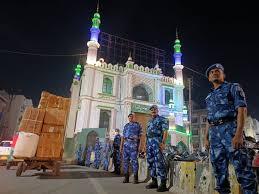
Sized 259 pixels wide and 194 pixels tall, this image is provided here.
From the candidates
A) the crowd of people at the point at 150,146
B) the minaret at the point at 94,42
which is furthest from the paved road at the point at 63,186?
the minaret at the point at 94,42

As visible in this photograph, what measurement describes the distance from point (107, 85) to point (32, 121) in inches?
776

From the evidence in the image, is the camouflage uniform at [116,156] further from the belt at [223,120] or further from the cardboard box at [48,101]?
the belt at [223,120]

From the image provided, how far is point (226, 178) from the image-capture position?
110 inches

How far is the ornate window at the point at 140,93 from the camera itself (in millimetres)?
26431

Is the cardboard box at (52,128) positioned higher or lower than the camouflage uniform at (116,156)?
higher

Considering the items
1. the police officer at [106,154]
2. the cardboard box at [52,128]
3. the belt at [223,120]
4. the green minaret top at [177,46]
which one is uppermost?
the green minaret top at [177,46]

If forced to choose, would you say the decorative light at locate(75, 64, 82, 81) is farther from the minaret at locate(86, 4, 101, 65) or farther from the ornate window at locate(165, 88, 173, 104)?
the ornate window at locate(165, 88, 173, 104)

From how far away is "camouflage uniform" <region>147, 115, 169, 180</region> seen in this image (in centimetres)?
490

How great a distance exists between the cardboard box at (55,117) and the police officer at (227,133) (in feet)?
17.8

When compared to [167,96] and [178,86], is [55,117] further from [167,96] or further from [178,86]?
[178,86]

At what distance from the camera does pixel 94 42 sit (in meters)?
26.4

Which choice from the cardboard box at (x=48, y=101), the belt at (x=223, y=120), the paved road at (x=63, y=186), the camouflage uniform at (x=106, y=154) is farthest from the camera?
the camouflage uniform at (x=106, y=154)

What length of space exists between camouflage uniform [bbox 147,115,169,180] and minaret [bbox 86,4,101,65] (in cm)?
2152

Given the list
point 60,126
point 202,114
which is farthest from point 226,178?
point 202,114
